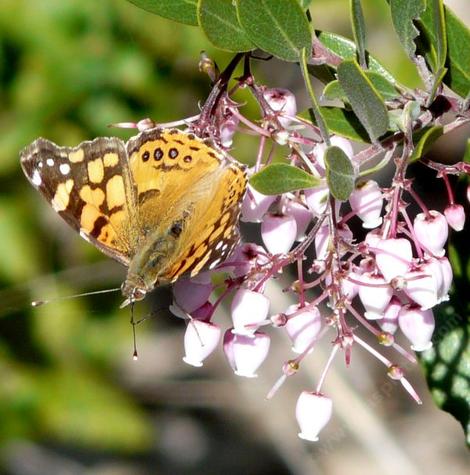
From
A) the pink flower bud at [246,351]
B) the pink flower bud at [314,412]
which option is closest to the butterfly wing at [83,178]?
the pink flower bud at [246,351]

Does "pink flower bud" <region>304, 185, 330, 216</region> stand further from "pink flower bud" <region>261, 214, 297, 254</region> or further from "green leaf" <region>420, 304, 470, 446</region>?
"green leaf" <region>420, 304, 470, 446</region>

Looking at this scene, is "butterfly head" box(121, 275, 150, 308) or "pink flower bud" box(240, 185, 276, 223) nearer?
"pink flower bud" box(240, 185, 276, 223)

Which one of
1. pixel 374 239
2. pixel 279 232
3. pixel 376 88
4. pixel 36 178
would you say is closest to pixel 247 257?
pixel 279 232

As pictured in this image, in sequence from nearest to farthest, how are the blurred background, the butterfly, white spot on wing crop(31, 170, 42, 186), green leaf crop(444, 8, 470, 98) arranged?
green leaf crop(444, 8, 470, 98) → the butterfly → white spot on wing crop(31, 170, 42, 186) → the blurred background

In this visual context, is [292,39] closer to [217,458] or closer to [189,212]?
[189,212]

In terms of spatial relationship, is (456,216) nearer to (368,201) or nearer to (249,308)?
(368,201)

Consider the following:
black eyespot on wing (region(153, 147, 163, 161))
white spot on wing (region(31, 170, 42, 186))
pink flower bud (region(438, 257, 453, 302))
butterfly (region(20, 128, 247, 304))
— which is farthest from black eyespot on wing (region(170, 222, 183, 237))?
pink flower bud (region(438, 257, 453, 302))

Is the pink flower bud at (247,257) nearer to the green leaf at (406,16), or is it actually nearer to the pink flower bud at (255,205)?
the pink flower bud at (255,205)
